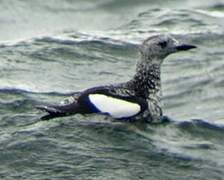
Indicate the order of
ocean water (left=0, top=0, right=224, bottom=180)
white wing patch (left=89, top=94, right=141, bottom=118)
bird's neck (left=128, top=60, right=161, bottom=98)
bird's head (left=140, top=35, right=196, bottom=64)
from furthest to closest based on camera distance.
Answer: bird's head (left=140, top=35, right=196, bottom=64) → bird's neck (left=128, top=60, right=161, bottom=98) → white wing patch (left=89, top=94, right=141, bottom=118) → ocean water (left=0, top=0, right=224, bottom=180)

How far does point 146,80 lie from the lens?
12.8m

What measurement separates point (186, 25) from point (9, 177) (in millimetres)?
9328

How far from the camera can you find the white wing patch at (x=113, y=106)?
1183 centimetres

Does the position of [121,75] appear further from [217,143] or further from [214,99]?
[217,143]

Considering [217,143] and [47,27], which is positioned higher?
[47,27]

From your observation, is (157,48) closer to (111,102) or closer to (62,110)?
(111,102)

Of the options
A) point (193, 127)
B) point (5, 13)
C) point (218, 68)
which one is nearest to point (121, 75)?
point (218, 68)

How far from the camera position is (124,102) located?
1208 cm

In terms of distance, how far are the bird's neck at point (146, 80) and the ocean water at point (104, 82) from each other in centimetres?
50

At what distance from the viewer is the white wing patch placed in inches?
466

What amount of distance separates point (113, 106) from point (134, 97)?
2.07 ft

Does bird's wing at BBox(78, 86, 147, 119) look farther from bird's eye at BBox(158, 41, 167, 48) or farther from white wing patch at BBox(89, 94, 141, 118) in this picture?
bird's eye at BBox(158, 41, 167, 48)

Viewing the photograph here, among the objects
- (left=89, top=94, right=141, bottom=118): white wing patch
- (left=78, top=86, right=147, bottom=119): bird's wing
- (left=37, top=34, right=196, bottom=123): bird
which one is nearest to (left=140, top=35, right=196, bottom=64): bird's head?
(left=37, top=34, right=196, bottom=123): bird

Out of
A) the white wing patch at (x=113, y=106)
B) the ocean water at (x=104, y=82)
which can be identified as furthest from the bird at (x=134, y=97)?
the ocean water at (x=104, y=82)
